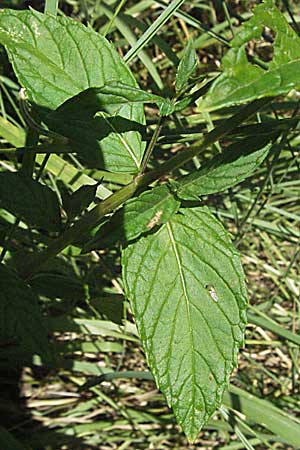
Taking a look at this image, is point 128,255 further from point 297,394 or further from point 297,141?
point 297,394

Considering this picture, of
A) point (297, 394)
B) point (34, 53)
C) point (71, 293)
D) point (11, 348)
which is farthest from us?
point (297, 394)

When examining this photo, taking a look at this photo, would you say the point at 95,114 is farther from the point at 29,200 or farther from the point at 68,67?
the point at 29,200

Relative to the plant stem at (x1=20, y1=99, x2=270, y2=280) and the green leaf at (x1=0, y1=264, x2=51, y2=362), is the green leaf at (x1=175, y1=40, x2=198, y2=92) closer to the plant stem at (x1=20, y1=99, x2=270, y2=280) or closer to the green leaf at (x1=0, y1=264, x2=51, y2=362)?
the plant stem at (x1=20, y1=99, x2=270, y2=280)

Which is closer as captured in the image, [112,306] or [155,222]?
[155,222]

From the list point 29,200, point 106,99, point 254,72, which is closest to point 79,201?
point 29,200

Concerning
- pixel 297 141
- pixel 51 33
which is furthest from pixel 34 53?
pixel 297 141

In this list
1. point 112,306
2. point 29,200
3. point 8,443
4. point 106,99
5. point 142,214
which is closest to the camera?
point 106,99

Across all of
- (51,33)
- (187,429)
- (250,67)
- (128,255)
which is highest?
(51,33)
